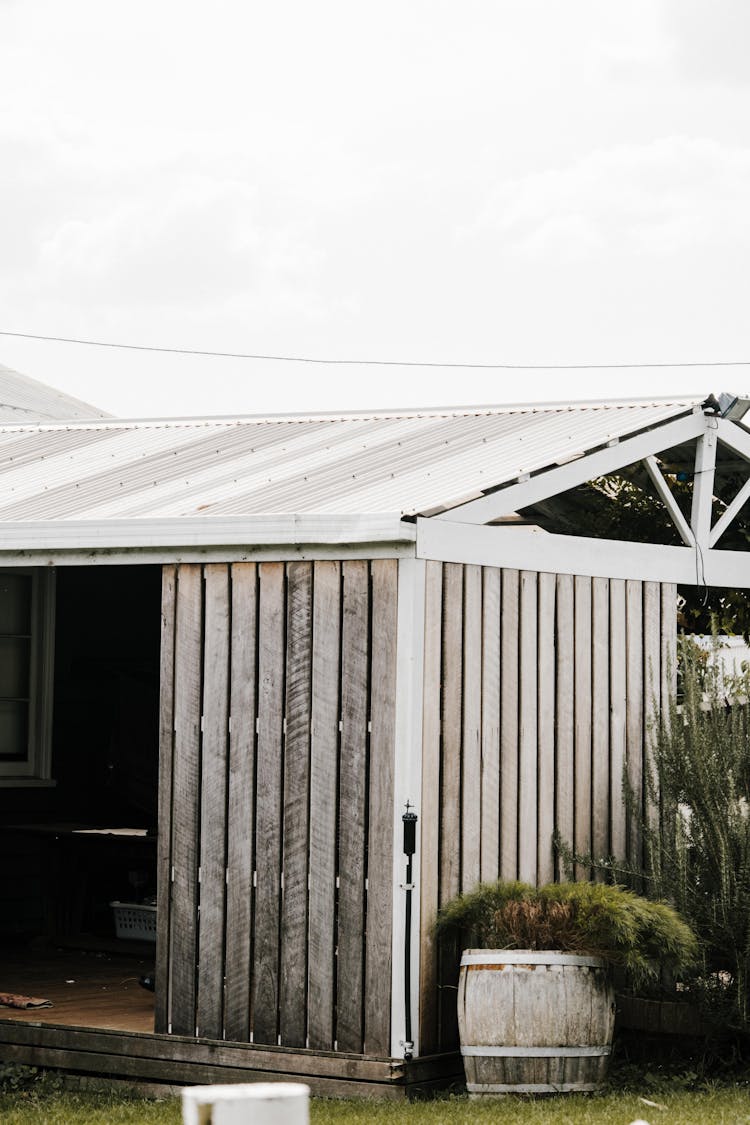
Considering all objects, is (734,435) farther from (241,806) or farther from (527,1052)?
(527,1052)

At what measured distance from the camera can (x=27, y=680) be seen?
11.1 m

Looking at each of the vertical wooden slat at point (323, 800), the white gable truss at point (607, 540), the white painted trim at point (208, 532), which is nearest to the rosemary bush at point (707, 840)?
the white gable truss at point (607, 540)

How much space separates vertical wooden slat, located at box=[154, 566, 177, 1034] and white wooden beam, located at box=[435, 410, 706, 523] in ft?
4.70

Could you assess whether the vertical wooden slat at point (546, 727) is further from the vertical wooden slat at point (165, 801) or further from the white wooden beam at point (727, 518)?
the vertical wooden slat at point (165, 801)

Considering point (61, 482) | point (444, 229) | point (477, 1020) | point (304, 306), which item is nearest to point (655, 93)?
point (444, 229)

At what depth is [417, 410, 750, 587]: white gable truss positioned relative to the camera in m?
7.47

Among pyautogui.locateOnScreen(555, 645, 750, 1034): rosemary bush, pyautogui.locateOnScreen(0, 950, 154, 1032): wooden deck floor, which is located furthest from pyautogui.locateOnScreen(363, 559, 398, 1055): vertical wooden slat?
pyautogui.locateOnScreen(0, 950, 154, 1032): wooden deck floor

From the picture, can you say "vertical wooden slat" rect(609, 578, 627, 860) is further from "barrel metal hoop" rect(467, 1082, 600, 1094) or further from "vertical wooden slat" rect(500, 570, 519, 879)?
"barrel metal hoop" rect(467, 1082, 600, 1094)

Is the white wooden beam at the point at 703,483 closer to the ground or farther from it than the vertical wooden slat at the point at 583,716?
farther from it

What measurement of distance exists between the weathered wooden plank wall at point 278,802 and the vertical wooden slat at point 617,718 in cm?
172

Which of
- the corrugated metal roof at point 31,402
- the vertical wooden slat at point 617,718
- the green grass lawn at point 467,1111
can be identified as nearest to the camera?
the green grass lawn at point 467,1111

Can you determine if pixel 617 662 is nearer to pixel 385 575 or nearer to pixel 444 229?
pixel 385 575

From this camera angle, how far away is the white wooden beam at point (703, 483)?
9.02m

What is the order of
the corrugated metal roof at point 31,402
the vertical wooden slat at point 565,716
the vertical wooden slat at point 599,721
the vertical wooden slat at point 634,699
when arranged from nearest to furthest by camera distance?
the vertical wooden slat at point 565,716 < the vertical wooden slat at point 599,721 < the vertical wooden slat at point 634,699 < the corrugated metal roof at point 31,402
